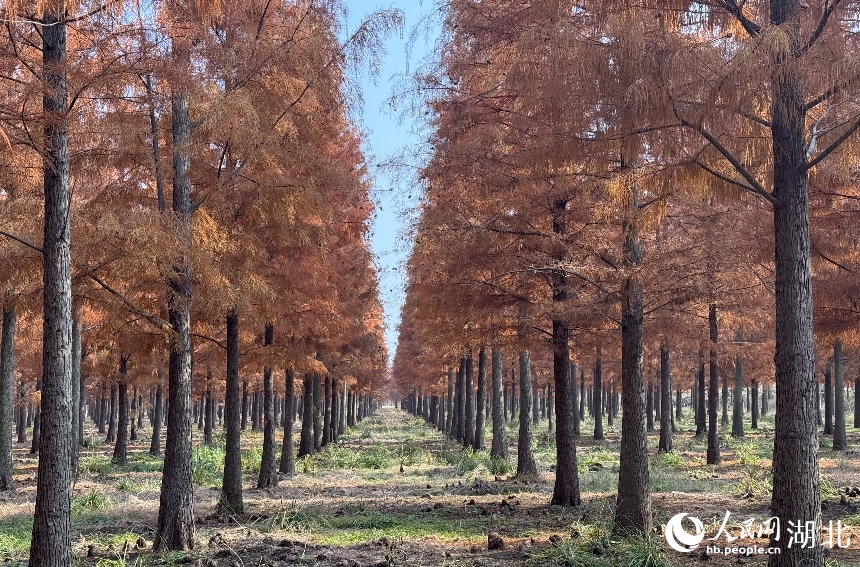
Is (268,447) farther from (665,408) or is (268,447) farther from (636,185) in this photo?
(665,408)

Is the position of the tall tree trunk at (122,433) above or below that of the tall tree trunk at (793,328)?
below

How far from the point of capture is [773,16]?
629 cm

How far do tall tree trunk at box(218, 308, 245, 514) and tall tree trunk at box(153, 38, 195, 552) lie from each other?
2681 mm

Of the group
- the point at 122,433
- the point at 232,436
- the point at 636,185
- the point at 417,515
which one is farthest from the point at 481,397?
the point at 636,185

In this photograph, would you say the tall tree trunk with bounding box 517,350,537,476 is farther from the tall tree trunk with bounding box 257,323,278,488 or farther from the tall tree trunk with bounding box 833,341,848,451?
the tall tree trunk with bounding box 833,341,848,451

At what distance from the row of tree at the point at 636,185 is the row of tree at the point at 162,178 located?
1.98m

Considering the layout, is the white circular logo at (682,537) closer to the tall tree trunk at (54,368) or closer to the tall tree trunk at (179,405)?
the tall tree trunk at (179,405)

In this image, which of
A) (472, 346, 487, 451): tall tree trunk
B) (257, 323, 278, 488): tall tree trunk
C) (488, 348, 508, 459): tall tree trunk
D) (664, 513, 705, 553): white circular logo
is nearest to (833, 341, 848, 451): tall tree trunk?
(488, 348, 508, 459): tall tree trunk

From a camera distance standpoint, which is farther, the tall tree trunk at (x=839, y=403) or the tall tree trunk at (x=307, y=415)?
the tall tree trunk at (x=839, y=403)

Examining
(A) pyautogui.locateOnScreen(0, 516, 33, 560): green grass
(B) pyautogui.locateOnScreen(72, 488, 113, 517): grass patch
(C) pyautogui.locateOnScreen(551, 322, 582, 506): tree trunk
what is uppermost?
(C) pyautogui.locateOnScreen(551, 322, 582, 506): tree trunk

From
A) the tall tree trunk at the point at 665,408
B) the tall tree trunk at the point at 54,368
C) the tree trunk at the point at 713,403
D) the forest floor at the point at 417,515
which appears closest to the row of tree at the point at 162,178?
the tall tree trunk at the point at 54,368

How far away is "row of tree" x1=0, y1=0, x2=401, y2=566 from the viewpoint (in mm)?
6680

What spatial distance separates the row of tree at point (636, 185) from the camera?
584 cm

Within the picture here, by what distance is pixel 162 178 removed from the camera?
9555 mm
